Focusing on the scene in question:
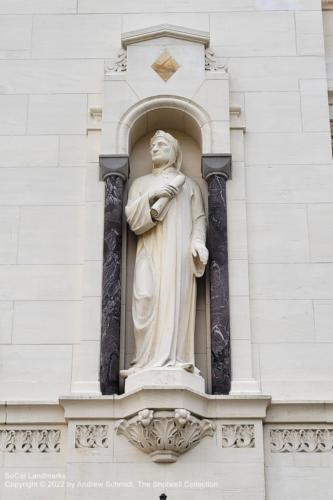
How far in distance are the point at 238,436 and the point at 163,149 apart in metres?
3.87

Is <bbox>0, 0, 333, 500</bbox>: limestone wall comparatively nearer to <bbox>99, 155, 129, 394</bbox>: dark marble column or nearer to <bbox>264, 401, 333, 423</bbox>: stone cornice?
<bbox>264, 401, 333, 423</bbox>: stone cornice

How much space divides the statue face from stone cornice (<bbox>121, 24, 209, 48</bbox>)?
1541 mm

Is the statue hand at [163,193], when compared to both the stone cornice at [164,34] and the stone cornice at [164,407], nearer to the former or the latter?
the stone cornice at [164,34]

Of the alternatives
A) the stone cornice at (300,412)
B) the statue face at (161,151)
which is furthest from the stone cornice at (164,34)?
the stone cornice at (300,412)

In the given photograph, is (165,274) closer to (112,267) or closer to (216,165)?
(112,267)

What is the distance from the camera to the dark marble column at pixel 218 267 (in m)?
11.0

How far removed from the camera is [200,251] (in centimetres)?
1137

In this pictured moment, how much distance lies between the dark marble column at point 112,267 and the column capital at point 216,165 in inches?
39.4

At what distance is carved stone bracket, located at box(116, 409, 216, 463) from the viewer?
1027 centimetres

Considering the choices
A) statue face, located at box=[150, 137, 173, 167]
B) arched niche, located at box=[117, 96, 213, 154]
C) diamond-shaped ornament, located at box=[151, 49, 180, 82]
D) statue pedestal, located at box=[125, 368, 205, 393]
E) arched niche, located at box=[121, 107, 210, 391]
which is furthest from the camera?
diamond-shaped ornament, located at box=[151, 49, 180, 82]

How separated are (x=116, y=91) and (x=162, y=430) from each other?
15.3ft

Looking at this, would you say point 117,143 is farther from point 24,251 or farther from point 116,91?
point 24,251

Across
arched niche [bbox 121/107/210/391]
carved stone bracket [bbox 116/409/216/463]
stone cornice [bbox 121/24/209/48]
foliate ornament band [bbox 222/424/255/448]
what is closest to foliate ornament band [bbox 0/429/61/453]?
carved stone bracket [bbox 116/409/216/463]

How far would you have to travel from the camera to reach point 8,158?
40.6ft
